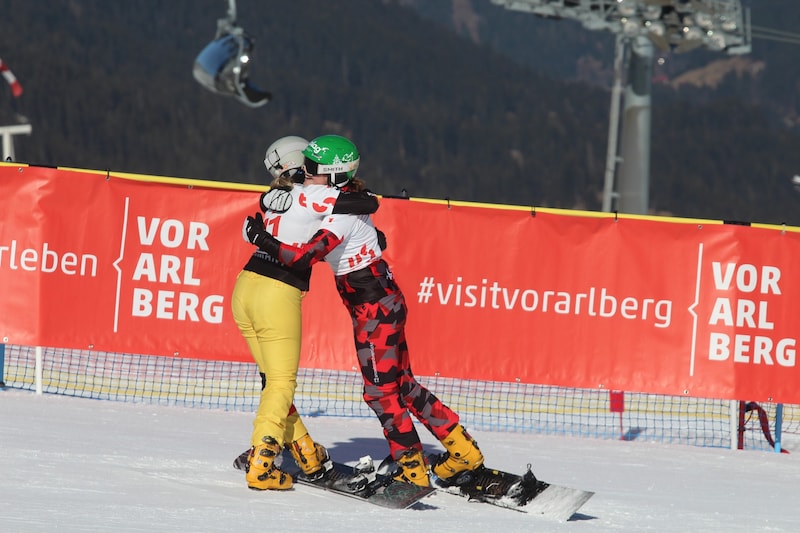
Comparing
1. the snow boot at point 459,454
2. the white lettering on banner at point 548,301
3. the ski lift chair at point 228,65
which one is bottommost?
the snow boot at point 459,454

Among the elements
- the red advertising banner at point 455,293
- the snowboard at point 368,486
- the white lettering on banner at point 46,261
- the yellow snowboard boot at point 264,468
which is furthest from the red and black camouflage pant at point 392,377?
the white lettering on banner at point 46,261

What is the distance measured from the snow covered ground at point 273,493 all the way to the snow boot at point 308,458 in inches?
6.2

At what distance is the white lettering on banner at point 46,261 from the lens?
29.8ft

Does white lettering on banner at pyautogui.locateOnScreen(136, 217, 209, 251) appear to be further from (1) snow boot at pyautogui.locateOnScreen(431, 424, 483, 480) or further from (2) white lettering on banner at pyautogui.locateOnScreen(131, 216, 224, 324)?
(1) snow boot at pyautogui.locateOnScreen(431, 424, 483, 480)

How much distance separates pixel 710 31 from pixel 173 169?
9147 cm

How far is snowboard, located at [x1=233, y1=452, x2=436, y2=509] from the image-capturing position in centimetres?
604

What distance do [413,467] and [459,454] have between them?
0.26m

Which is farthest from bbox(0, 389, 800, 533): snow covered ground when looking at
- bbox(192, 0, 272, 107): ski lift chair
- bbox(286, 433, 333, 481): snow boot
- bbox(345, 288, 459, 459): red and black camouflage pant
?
bbox(192, 0, 272, 107): ski lift chair

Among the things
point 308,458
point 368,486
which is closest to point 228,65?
point 308,458

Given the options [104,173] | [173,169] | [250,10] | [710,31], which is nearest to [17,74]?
[173,169]

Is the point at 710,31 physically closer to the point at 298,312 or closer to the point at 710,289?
the point at 710,289

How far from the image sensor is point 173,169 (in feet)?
386

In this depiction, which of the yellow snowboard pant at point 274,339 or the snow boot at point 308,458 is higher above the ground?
the yellow snowboard pant at point 274,339

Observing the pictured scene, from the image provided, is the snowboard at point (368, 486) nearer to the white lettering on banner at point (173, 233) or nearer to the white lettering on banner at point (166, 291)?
the white lettering on banner at point (166, 291)
